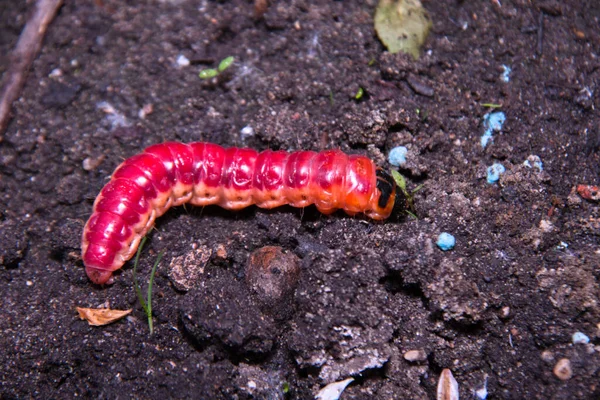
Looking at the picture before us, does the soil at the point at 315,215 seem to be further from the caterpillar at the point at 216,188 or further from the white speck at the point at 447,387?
the caterpillar at the point at 216,188

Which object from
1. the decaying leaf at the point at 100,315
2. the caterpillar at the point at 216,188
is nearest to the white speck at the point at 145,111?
the caterpillar at the point at 216,188

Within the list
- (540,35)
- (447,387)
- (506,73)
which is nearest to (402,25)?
(506,73)

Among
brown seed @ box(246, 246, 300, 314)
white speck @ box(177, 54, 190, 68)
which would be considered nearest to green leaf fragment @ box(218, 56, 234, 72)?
white speck @ box(177, 54, 190, 68)

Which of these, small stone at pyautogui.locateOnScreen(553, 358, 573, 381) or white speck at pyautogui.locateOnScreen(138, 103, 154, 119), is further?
white speck at pyautogui.locateOnScreen(138, 103, 154, 119)

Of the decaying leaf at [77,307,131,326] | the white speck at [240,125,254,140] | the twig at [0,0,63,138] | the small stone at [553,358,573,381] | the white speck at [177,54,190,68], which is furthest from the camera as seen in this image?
the white speck at [177,54,190,68]

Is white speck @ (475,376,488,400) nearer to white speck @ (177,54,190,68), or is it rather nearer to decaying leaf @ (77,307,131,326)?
decaying leaf @ (77,307,131,326)

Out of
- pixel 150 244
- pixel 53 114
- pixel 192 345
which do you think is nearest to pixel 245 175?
pixel 150 244
